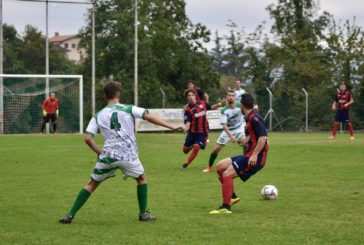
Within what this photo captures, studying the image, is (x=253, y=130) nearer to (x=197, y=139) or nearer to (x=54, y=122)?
(x=197, y=139)

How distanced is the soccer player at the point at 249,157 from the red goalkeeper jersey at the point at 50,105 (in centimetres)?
2503

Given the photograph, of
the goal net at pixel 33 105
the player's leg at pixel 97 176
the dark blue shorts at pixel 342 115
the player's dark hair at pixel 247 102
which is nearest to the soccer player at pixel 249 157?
the player's dark hair at pixel 247 102

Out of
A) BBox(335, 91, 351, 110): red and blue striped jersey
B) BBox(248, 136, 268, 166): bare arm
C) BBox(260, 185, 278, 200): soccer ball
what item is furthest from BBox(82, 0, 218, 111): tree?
BBox(248, 136, 268, 166): bare arm

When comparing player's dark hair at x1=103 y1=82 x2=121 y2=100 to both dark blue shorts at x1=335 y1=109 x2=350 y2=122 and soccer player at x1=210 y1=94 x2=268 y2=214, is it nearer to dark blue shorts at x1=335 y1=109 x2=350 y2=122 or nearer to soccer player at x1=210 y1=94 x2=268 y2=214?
soccer player at x1=210 y1=94 x2=268 y2=214

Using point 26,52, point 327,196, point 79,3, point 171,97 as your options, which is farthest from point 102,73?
point 327,196

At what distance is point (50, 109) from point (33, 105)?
8.52ft

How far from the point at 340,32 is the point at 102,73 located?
654 inches

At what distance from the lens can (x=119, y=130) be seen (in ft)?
31.6

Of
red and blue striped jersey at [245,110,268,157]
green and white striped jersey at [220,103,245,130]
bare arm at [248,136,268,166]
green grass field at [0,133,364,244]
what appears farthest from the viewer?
green and white striped jersey at [220,103,245,130]

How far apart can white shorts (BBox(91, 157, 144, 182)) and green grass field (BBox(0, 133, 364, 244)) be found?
23.8 inches

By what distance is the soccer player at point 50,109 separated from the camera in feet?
115

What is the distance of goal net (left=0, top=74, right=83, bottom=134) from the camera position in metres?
36.9

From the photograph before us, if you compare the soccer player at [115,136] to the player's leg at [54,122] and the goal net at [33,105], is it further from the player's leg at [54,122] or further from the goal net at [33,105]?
the goal net at [33,105]

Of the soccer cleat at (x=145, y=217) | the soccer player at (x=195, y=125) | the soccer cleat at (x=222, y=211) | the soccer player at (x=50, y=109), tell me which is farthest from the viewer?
the soccer player at (x=50, y=109)
